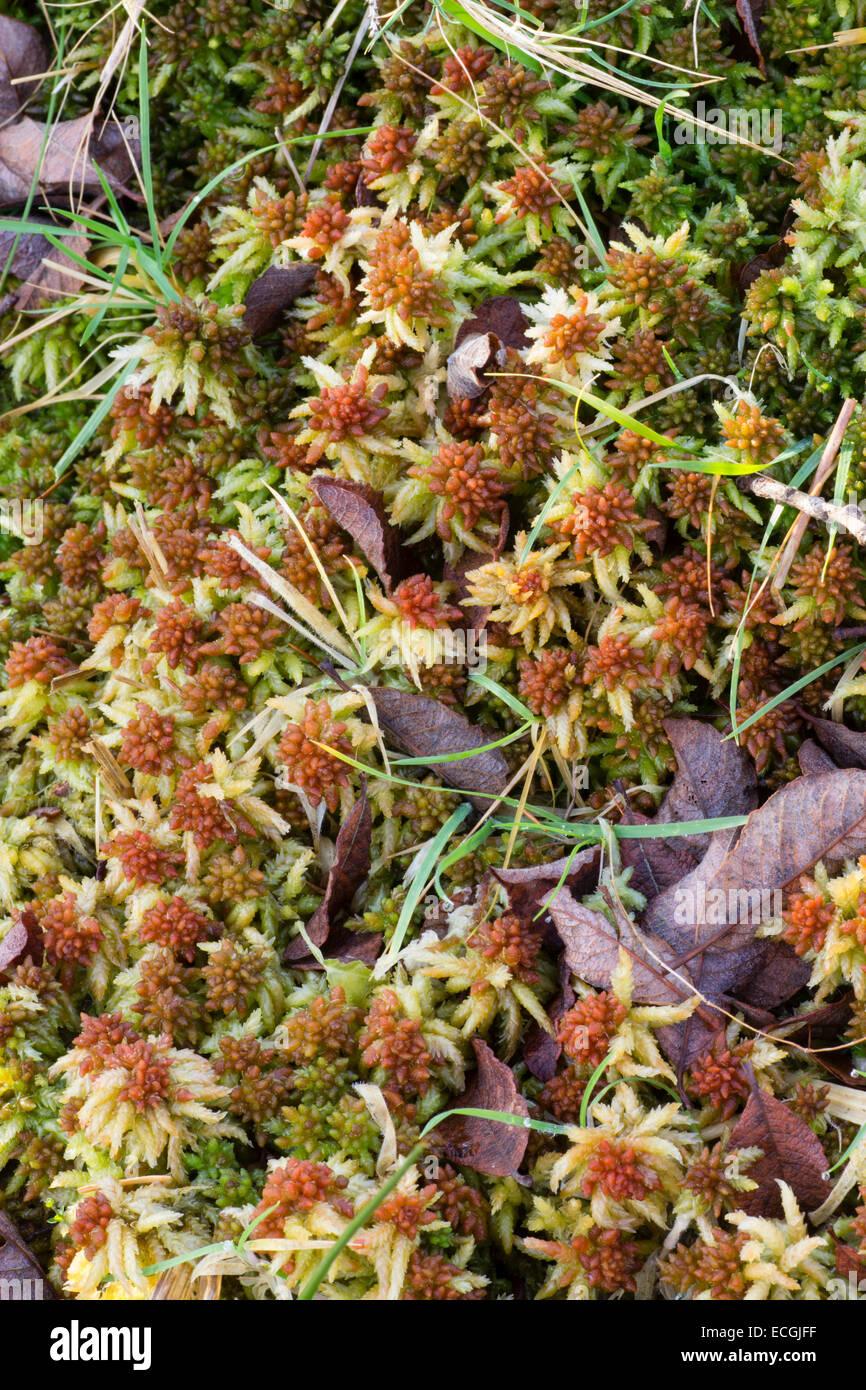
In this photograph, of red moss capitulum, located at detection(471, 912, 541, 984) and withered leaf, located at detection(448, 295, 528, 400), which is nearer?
red moss capitulum, located at detection(471, 912, 541, 984)

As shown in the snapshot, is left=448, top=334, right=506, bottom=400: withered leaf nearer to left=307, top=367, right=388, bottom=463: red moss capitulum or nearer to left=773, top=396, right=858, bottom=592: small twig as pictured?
left=307, top=367, right=388, bottom=463: red moss capitulum

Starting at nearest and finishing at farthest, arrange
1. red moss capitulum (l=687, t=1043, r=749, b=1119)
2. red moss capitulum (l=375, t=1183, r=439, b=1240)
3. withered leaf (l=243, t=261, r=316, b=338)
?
1. red moss capitulum (l=375, t=1183, r=439, b=1240)
2. red moss capitulum (l=687, t=1043, r=749, b=1119)
3. withered leaf (l=243, t=261, r=316, b=338)

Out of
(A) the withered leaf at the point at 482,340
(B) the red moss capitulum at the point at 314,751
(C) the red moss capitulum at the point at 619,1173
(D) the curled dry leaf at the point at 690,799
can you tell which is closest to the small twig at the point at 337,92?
(A) the withered leaf at the point at 482,340

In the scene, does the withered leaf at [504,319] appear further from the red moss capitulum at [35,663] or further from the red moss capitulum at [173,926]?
the red moss capitulum at [173,926]

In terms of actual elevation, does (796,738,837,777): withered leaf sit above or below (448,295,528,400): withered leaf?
below

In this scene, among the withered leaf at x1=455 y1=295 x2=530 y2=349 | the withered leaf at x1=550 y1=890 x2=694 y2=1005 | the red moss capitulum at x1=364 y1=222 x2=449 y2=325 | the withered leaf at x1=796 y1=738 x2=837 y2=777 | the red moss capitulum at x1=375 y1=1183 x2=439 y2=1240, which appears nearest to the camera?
the red moss capitulum at x1=375 y1=1183 x2=439 y2=1240

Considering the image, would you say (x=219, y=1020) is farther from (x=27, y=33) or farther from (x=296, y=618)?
(x=27, y=33)

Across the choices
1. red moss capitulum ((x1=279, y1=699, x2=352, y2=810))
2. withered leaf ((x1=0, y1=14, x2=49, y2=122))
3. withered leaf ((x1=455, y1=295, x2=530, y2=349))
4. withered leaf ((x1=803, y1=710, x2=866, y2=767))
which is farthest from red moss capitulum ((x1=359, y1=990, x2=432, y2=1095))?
withered leaf ((x1=0, y1=14, x2=49, y2=122))

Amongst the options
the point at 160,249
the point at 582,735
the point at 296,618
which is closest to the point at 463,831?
the point at 582,735
